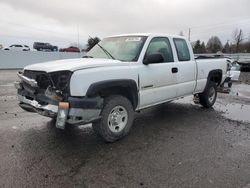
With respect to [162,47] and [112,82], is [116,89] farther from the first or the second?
[162,47]

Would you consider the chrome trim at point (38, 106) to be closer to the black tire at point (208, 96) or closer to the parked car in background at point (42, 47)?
the black tire at point (208, 96)

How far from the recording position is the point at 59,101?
3803mm

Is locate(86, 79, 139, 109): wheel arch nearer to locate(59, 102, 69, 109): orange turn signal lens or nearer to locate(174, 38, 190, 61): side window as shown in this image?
locate(59, 102, 69, 109): orange turn signal lens

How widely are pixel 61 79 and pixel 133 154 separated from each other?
1639 mm

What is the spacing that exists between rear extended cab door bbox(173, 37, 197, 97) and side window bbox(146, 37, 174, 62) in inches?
10.9

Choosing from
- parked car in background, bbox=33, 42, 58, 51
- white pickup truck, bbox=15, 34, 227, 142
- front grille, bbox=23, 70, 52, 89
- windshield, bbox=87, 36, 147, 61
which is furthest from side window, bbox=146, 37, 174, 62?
parked car in background, bbox=33, 42, 58, 51

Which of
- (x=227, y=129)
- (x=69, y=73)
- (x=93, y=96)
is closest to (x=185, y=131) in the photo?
(x=227, y=129)

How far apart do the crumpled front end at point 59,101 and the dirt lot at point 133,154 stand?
60 cm

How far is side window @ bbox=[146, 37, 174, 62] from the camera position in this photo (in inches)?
202

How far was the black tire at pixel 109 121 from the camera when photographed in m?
4.11

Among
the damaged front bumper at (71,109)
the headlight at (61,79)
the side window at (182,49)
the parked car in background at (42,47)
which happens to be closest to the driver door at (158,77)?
the side window at (182,49)

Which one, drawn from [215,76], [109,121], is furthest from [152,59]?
[215,76]

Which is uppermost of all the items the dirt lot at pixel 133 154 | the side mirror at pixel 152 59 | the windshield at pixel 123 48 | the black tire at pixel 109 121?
the windshield at pixel 123 48

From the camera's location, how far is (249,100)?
913cm
